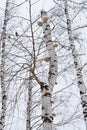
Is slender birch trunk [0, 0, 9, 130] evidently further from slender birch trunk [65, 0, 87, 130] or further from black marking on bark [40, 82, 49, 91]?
black marking on bark [40, 82, 49, 91]

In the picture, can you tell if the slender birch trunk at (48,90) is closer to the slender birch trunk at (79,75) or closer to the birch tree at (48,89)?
the birch tree at (48,89)

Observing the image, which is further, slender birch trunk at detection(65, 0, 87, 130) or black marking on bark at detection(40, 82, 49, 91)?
slender birch trunk at detection(65, 0, 87, 130)

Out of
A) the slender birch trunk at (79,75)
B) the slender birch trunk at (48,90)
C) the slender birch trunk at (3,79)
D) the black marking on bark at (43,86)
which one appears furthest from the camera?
the slender birch trunk at (3,79)

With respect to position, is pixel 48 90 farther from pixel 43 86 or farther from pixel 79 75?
pixel 79 75

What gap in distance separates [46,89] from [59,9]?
5122 millimetres

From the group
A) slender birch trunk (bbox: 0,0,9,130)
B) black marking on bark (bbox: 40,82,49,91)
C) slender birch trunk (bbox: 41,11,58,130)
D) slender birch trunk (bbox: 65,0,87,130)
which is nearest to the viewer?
slender birch trunk (bbox: 41,11,58,130)

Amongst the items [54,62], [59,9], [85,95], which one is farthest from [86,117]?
[59,9]

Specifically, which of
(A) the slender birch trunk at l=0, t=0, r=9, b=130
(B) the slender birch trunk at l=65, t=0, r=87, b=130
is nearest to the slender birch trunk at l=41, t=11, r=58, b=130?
(B) the slender birch trunk at l=65, t=0, r=87, b=130

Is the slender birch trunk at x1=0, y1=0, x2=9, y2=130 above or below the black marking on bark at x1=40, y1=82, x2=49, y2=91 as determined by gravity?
above

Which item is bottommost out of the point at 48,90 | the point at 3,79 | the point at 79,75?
the point at 48,90

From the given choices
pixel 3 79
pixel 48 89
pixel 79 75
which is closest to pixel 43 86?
pixel 48 89

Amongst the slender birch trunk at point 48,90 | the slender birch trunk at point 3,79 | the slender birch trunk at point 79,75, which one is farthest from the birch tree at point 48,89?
the slender birch trunk at point 3,79

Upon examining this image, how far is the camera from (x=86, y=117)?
5445 millimetres

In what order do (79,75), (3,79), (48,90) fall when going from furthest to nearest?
(3,79) → (79,75) → (48,90)
